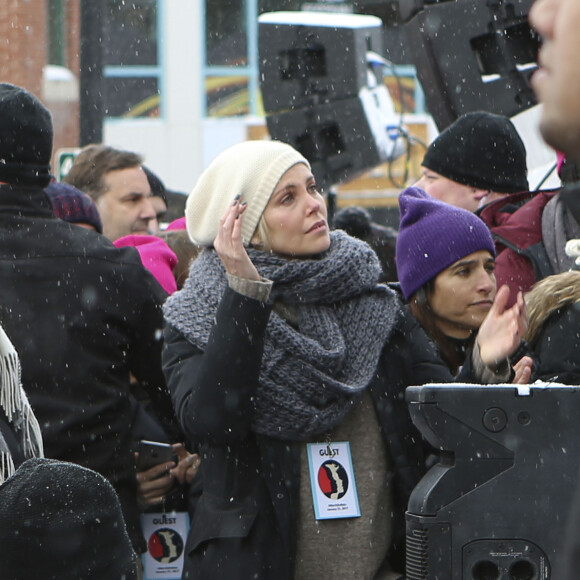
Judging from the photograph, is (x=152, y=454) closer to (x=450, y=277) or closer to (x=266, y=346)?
(x=266, y=346)

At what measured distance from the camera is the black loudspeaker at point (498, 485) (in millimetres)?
2527

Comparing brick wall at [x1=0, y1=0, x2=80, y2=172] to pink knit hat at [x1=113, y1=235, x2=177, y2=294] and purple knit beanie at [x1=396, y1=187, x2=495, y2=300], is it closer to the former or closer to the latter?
pink knit hat at [x1=113, y1=235, x2=177, y2=294]

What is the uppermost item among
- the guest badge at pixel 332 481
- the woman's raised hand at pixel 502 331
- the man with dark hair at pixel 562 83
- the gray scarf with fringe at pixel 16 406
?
the man with dark hair at pixel 562 83

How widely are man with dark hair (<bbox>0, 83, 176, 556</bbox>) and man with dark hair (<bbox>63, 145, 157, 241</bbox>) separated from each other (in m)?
1.64

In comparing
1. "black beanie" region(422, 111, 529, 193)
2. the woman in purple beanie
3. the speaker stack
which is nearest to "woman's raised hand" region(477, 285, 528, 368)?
the woman in purple beanie

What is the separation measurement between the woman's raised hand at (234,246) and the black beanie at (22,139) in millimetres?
793

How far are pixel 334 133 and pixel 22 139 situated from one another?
4.96 metres

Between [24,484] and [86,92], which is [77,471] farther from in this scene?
[86,92]

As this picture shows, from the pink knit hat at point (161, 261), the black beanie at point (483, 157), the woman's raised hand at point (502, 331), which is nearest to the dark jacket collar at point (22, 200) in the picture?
the pink knit hat at point (161, 261)

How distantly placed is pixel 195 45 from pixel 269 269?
18965mm

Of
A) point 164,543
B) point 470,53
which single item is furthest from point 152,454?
point 470,53

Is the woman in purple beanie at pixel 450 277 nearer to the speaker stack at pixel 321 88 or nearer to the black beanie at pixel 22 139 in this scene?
the black beanie at pixel 22 139

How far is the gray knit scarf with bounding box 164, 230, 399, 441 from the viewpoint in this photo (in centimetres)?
329

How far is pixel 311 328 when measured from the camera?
342 cm
